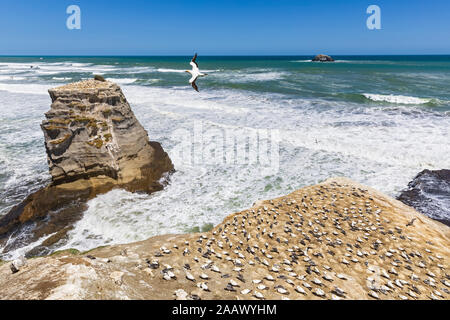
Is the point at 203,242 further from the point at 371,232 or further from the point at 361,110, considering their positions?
the point at 361,110

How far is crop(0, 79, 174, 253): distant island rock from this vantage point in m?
10.1

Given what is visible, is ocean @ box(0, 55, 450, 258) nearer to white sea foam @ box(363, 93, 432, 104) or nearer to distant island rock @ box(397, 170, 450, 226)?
white sea foam @ box(363, 93, 432, 104)

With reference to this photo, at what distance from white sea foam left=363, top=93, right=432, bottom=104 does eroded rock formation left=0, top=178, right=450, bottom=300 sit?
27753 mm

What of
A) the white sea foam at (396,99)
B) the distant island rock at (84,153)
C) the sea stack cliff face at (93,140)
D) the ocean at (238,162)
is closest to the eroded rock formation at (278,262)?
the ocean at (238,162)

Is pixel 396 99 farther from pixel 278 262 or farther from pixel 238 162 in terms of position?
pixel 278 262

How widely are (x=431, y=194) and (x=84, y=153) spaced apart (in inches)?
568

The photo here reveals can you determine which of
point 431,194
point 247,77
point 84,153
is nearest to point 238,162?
point 84,153

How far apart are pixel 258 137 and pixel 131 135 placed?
9276 millimetres

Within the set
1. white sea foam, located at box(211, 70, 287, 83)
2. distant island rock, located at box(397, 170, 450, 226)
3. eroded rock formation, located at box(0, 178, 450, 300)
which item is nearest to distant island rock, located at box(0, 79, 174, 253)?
eroded rock formation, located at box(0, 178, 450, 300)

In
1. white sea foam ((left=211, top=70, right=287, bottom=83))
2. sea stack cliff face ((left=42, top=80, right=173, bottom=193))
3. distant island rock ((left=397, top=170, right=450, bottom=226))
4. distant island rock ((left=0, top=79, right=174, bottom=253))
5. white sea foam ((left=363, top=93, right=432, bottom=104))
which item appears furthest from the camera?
white sea foam ((left=211, top=70, right=287, bottom=83))

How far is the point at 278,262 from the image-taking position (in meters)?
5.79

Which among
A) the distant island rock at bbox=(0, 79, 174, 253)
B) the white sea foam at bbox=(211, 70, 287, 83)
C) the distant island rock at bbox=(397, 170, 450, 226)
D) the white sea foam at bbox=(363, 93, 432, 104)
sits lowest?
the distant island rock at bbox=(397, 170, 450, 226)

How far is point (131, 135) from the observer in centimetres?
1214
